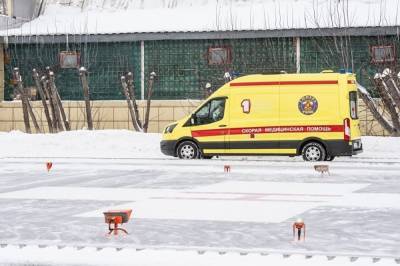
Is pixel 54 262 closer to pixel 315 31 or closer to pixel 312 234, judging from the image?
pixel 312 234

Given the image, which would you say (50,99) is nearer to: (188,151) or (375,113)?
(188,151)

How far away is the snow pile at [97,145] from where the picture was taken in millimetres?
28078

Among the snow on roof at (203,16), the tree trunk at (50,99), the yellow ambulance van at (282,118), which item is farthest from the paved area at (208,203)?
the tree trunk at (50,99)

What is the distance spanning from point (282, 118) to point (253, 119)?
31.9 inches

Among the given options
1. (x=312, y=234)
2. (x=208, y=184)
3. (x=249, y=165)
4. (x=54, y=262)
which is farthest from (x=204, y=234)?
(x=249, y=165)

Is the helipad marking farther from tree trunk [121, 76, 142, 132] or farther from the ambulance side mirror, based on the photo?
tree trunk [121, 76, 142, 132]

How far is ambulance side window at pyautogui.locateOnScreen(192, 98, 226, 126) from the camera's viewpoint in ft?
84.0

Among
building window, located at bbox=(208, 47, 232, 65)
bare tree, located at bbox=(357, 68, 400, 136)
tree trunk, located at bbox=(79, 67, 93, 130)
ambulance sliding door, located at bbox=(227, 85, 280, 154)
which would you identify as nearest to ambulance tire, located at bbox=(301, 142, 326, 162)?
ambulance sliding door, located at bbox=(227, 85, 280, 154)

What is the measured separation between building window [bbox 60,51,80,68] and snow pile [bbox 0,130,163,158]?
6322 millimetres

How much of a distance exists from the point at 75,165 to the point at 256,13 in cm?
1481

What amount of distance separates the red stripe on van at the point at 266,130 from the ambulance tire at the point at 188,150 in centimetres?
33

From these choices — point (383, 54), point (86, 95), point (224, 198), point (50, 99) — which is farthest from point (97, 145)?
point (224, 198)

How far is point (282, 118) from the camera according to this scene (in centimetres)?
2475

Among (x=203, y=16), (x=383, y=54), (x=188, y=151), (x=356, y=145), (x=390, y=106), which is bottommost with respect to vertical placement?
(x=188, y=151)
